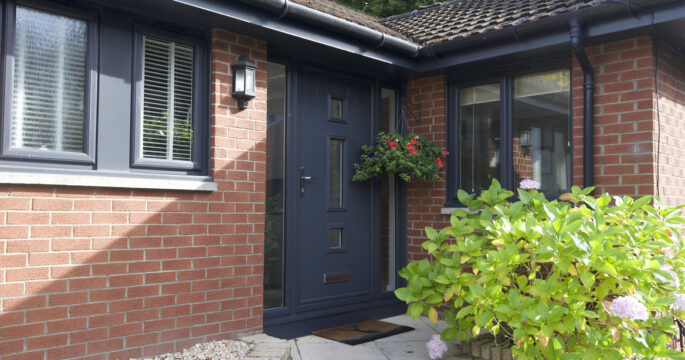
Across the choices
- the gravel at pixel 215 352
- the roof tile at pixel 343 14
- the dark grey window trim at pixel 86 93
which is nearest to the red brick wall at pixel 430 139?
the roof tile at pixel 343 14

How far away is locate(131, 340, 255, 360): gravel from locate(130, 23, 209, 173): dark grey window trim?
4.10 feet

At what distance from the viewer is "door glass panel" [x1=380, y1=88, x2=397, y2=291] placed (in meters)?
5.54

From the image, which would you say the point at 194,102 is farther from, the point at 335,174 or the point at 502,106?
the point at 502,106

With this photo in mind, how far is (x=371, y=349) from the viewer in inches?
168

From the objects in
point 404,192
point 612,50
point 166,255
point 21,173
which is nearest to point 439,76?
point 404,192

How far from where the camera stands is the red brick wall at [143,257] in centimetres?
312

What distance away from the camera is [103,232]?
3.42 m

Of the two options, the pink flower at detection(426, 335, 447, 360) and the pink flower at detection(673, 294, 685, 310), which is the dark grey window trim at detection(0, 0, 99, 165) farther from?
the pink flower at detection(673, 294, 685, 310)

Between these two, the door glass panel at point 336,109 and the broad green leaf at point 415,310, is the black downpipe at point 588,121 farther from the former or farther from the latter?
the door glass panel at point 336,109

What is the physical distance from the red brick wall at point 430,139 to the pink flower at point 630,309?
2.42 m

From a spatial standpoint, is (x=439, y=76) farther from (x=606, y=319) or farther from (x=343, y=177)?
(x=606, y=319)

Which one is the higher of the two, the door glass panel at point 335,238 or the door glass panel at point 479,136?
the door glass panel at point 479,136

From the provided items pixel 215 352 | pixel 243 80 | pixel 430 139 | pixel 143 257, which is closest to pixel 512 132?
pixel 430 139

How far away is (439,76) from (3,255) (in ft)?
13.2
